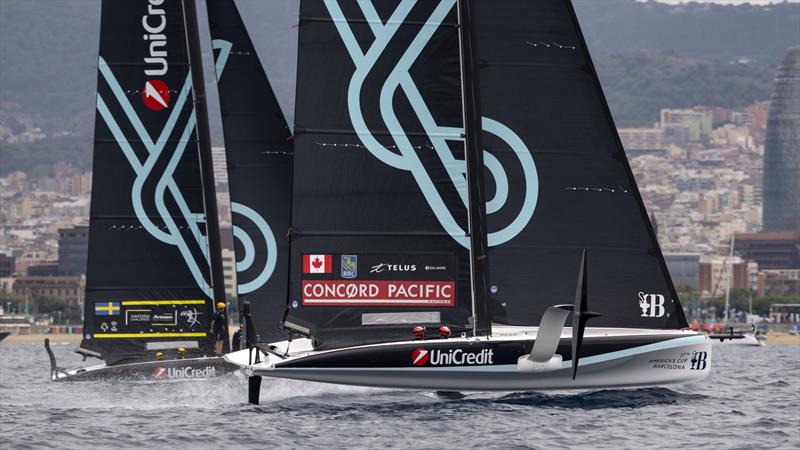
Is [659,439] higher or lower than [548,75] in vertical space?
lower

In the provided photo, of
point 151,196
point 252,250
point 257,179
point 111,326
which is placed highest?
point 257,179

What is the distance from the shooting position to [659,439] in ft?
72.5

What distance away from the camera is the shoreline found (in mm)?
138788

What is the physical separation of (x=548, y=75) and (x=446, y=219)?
2.77 m

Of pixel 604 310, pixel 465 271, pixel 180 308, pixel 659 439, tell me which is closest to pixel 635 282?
pixel 604 310

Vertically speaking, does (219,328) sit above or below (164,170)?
below

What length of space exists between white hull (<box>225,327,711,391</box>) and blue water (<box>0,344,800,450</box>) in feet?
1.39

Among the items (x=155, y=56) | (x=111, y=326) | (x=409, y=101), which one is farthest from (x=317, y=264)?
(x=155, y=56)

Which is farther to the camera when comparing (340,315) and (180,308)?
(180,308)

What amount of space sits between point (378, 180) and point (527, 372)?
3667 mm

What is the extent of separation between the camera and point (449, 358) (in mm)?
24781

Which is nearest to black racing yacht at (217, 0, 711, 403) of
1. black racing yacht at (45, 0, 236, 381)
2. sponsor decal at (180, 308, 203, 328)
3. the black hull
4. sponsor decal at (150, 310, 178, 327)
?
the black hull

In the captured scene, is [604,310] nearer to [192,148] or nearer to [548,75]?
[548,75]

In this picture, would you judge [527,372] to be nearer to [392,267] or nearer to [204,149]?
[392,267]
